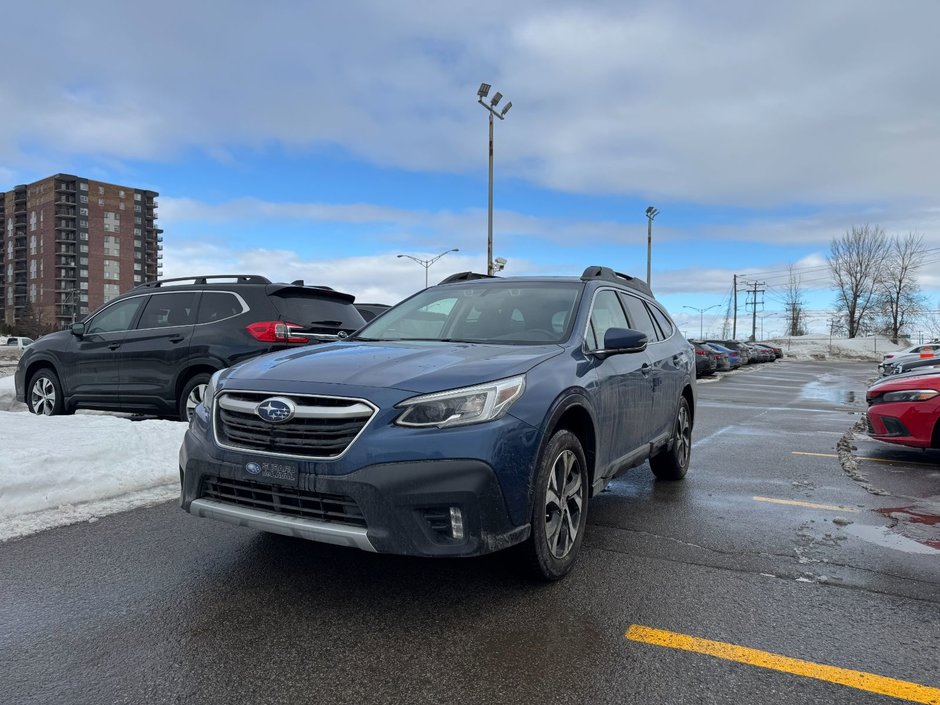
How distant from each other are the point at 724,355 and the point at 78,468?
110 ft

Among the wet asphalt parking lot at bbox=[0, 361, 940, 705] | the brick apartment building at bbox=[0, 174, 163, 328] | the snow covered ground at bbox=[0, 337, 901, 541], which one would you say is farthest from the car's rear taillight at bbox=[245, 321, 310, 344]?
the brick apartment building at bbox=[0, 174, 163, 328]

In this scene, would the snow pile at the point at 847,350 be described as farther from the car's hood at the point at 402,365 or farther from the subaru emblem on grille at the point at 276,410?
the subaru emblem on grille at the point at 276,410

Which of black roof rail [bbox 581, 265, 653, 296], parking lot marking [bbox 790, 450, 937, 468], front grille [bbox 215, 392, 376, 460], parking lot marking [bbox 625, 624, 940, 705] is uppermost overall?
black roof rail [bbox 581, 265, 653, 296]

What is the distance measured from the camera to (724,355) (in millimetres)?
34938

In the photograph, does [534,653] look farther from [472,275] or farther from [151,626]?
[472,275]

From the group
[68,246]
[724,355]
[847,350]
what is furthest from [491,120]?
[68,246]

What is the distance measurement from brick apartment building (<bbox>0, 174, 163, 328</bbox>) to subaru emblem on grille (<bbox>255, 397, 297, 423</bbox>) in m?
125

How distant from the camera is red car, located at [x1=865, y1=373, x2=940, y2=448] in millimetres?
7473

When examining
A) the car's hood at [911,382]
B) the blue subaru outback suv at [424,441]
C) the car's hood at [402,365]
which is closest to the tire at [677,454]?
the blue subaru outback suv at [424,441]

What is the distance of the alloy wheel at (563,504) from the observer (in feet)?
11.6

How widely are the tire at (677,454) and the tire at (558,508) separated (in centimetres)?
246

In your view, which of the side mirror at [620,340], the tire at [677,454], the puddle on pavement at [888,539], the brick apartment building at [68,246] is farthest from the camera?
the brick apartment building at [68,246]

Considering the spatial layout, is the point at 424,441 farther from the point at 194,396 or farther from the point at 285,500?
the point at 194,396

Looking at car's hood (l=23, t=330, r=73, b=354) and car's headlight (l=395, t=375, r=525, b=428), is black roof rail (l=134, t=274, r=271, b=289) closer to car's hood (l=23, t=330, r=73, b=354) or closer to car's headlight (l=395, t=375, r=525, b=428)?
car's hood (l=23, t=330, r=73, b=354)
